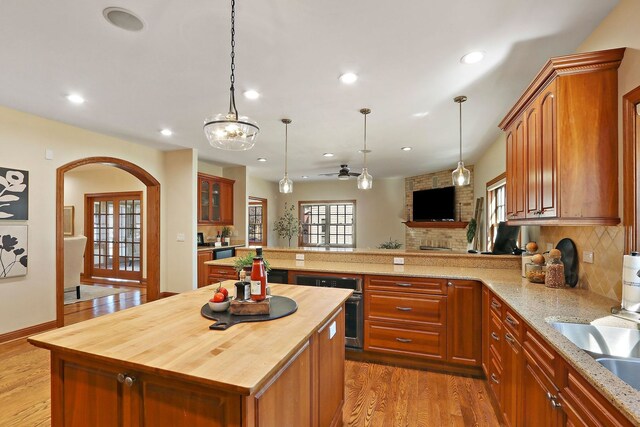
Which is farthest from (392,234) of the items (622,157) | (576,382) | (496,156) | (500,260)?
(576,382)

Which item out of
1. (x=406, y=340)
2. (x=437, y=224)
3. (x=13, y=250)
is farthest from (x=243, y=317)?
(x=437, y=224)

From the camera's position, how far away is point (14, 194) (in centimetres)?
348

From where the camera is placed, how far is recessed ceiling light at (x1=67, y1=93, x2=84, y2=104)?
306 cm

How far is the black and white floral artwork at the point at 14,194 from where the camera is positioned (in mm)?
3389

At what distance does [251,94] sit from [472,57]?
196 cm

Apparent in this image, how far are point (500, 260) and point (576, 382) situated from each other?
2.32 m

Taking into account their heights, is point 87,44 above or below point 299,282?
above

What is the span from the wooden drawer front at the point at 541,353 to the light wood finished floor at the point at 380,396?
96 centimetres

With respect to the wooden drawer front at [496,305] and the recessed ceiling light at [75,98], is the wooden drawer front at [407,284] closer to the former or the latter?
the wooden drawer front at [496,305]

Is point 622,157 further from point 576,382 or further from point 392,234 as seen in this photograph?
point 392,234

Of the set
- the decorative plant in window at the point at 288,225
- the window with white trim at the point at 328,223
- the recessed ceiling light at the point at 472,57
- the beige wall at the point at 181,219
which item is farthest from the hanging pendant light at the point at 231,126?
the decorative plant in window at the point at 288,225

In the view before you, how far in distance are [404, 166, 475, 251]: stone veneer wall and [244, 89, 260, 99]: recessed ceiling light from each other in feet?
16.6

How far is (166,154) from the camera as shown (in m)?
5.45

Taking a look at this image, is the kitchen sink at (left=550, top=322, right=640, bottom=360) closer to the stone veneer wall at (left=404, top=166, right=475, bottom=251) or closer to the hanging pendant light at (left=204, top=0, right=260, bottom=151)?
the hanging pendant light at (left=204, top=0, right=260, bottom=151)
